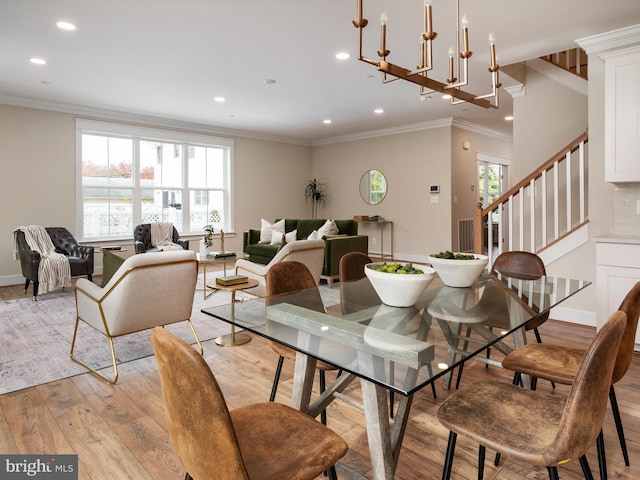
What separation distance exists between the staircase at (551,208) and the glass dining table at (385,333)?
179 centimetres

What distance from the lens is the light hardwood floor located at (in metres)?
1.78

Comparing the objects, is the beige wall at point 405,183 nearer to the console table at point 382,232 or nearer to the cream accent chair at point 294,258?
the console table at point 382,232

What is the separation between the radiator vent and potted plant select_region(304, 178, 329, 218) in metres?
3.18

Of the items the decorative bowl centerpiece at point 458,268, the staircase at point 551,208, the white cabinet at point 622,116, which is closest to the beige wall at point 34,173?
the staircase at point 551,208

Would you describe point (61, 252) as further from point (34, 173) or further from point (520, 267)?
point (520, 267)

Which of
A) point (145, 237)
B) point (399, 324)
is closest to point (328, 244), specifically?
point (145, 237)

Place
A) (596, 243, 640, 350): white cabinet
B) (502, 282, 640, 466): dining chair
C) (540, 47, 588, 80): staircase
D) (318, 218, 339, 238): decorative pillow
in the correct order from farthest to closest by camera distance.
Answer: (318, 218, 339, 238): decorative pillow, (540, 47, 588, 80): staircase, (596, 243, 640, 350): white cabinet, (502, 282, 640, 466): dining chair

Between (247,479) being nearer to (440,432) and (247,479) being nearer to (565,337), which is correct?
(440,432)

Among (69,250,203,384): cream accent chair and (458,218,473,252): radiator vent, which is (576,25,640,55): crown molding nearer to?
(69,250,203,384): cream accent chair

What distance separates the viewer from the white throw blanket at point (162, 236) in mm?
6484

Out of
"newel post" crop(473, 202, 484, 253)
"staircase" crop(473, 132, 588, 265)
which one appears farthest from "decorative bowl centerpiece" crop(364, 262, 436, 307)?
"newel post" crop(473, 202, 484, 253)

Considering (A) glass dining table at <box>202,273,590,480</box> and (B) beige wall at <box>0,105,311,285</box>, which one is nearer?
(A) glass dining table at <box>202,273,590,480</box>

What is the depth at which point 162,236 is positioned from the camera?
6656mm

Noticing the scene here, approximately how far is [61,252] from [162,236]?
4.71 ft
